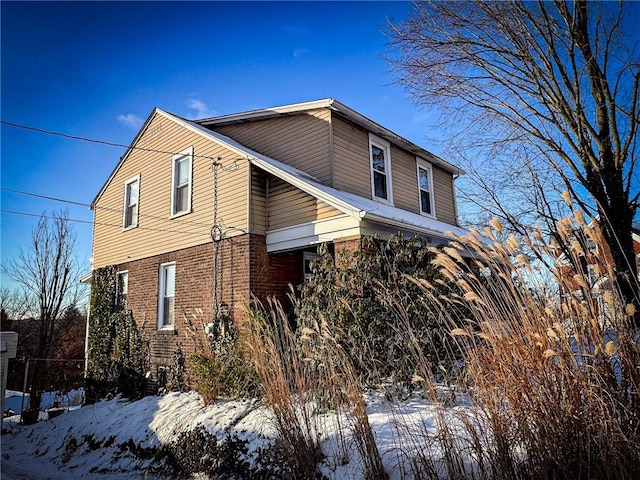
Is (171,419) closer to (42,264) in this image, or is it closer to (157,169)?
(157,169)

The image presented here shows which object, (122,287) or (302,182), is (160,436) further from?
(122,287)

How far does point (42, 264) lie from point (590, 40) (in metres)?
18.7

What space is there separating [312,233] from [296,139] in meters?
3.60

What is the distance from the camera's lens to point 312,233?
8.54 m

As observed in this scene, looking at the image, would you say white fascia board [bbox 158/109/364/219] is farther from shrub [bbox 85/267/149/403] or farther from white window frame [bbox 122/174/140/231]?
shrub [bbox 85/267/149/403]

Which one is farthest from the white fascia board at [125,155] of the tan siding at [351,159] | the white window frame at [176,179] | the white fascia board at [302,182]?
the tan siding at [351,159]

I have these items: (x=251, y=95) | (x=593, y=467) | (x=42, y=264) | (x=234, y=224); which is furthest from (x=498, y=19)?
(x=42, y=264)

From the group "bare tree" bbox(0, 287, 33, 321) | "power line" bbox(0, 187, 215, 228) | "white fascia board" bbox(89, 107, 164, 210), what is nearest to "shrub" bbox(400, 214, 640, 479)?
"power line" bbox(0, 187, 215, 228)

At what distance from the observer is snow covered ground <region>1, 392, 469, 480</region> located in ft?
13.7

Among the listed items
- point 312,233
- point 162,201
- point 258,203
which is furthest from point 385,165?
point 162,201

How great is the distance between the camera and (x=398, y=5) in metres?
8.38

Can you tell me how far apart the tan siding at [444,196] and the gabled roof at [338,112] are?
40cm

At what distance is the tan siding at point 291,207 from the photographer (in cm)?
855

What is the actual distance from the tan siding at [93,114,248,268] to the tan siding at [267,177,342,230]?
632mm
